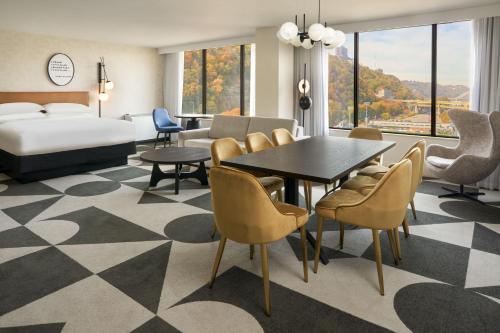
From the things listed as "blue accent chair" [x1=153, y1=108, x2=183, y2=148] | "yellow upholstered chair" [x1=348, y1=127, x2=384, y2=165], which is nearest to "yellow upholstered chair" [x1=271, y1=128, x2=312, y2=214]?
"yellow upholstered chair" [x1=348, y1=127, x2=384, y2=165]

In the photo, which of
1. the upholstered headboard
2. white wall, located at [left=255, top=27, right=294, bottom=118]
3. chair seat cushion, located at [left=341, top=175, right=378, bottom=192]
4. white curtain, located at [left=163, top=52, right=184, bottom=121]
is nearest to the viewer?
chair seat cushion, located at [left=341, top=175, right=378, bottom=192]

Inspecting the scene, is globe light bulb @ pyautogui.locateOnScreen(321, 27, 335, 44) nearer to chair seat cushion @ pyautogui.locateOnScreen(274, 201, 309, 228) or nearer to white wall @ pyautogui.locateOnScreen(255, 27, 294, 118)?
chair seat cushion @ pyautogui.locateOnScreen(274, 201, 309, 228)

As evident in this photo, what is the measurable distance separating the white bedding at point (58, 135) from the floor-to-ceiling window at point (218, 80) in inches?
108

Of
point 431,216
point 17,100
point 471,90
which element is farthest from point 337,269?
point 17,100

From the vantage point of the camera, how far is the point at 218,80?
818cm

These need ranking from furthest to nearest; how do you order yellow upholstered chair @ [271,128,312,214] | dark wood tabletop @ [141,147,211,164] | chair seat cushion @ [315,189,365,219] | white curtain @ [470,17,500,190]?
white curtain @ [470,17,500,190], dark wood tabletop @ [141,147,211,164], yellow upholstered chair @ [271,128,312,214], chair seat cushion @ [315,189,365,219]

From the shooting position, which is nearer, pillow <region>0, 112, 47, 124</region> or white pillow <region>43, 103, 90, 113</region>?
pillow <region>0, 112, 47, 124</region>

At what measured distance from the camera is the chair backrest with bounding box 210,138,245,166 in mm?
2987

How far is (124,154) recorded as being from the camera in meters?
5.88

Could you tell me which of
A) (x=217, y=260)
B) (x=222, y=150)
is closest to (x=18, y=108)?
(x=222, y=150)

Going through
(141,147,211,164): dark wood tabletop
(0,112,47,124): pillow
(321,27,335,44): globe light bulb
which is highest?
(321,27,335,44): globe light bulb

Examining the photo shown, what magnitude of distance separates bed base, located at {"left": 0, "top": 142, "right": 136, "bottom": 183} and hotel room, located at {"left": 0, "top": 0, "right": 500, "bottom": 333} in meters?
0.03

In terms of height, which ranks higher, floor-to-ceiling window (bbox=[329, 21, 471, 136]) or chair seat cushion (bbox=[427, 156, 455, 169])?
floor-to-ceiling window (bbox=[329, 21, 471, 136])

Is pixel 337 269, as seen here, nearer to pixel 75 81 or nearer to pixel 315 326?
pixel 315 326
